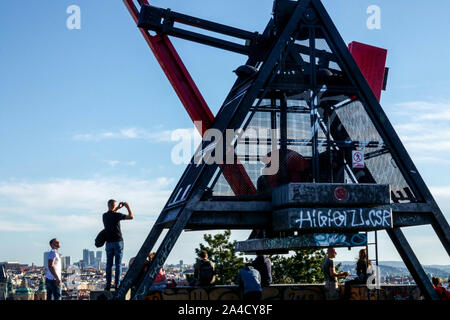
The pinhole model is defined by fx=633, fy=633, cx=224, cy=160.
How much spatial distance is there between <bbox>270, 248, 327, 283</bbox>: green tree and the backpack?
143 ft

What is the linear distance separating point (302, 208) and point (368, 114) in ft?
14.5

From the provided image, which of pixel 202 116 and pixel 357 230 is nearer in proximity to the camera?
pixel 357 230

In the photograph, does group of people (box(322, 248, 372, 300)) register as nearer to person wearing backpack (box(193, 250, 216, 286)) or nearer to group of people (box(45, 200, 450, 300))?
group of people (box(45, 200, 450, 300))

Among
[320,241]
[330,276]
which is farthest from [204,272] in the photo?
[330,276]

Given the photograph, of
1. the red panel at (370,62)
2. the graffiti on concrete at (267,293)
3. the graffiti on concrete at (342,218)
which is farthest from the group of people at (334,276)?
the red panel at (370,62)

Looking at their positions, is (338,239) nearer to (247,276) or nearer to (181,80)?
(247,276)

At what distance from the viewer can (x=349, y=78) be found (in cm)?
2061

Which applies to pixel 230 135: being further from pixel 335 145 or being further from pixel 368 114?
pixel 368 114

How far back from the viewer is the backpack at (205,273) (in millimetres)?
17734

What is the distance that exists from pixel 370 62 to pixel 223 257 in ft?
138

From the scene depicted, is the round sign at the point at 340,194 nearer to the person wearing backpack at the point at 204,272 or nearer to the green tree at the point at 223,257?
the person wearing backpack at the point at 204,272

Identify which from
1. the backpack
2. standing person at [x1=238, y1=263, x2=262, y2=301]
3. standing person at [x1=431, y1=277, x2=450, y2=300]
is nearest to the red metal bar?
the backpack

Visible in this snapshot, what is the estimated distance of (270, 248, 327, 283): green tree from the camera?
6091 cm
